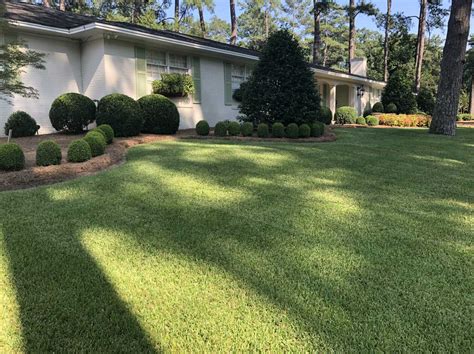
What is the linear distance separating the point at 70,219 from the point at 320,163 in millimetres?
4167

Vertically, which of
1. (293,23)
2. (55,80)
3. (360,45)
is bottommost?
(55,80)

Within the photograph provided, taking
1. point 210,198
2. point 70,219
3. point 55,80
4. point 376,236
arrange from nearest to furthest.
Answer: point 376,236, point 70,219, point 210,198, point 55,80

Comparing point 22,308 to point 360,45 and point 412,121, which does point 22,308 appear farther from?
point 360,45

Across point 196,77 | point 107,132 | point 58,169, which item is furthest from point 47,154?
Answer: point 196,77

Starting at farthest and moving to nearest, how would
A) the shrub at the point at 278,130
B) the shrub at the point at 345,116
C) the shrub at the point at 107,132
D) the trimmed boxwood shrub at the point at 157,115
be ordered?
1. the shrub at the point at 345,116
2. the shrub at the point at 278,130
3. the trimmed boxwood shrub at the point at 157,115
4. the shrub at the point at 107,132

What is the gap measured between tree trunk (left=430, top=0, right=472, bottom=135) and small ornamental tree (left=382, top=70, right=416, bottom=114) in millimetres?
10770

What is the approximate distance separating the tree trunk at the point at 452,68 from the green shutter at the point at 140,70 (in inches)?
360

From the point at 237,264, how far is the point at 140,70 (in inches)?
397

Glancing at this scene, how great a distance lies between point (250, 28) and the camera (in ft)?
162

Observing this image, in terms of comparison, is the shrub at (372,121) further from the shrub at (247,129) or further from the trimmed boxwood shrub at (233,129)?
the trimmed boxwood shrub at (233,129)

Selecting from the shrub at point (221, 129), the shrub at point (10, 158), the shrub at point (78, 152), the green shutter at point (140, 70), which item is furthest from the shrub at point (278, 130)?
the shrub at point (10, 158)

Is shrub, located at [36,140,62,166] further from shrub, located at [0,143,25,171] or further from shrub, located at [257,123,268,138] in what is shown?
shrub, located at [257,123,268,138]

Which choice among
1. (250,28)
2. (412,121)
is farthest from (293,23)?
(412,121)

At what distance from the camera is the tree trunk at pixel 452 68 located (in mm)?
10977
